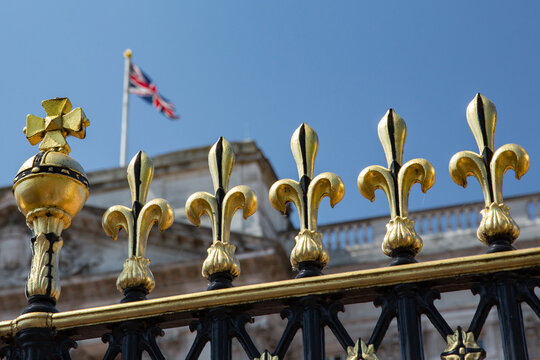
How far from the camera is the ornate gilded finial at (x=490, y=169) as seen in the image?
3920mm

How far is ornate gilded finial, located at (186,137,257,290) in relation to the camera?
4105 millimetres

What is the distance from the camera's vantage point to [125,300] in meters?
4.15

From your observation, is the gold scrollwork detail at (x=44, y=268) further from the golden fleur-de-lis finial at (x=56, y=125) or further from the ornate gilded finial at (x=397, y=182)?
the ornate gilded finial at (x=397, y=182)

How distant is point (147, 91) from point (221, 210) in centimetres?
2971

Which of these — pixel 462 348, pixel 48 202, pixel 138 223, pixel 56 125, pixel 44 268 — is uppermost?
pixel 56 125

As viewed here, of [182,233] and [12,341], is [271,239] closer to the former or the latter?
[182,233]

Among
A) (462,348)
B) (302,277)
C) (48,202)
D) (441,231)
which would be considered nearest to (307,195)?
(302,277)

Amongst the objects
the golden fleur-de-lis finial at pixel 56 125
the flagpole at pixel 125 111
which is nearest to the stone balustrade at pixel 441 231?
the flagpole at pixel 125 111

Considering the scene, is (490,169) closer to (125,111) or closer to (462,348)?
(462,348)

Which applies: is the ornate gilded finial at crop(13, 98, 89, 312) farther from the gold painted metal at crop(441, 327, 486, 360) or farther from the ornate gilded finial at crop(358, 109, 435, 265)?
the gold painted metal at crop(441, 327, 486, 360)

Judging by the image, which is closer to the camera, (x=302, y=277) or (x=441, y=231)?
(x=302, y=277)

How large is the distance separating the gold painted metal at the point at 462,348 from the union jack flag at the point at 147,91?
2969 centimetres

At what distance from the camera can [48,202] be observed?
14.3ft

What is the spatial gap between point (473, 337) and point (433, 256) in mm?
21617
